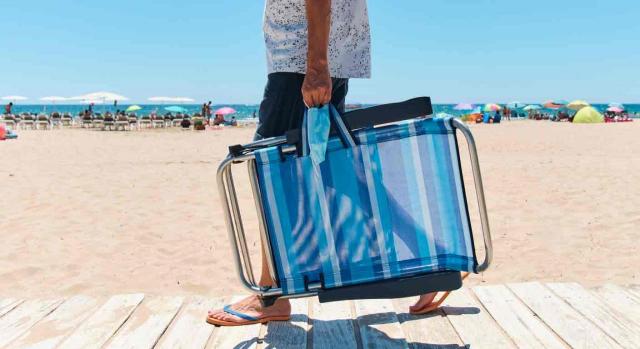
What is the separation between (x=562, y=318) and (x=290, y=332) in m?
Answer: 1.12

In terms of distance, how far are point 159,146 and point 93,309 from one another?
1395 centimetres

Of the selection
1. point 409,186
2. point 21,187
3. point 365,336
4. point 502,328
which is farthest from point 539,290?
point 21,187

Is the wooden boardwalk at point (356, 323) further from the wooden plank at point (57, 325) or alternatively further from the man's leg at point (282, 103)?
the man's leg at point (282, 103)

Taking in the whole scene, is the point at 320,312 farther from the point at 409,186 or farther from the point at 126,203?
the point at 126,203

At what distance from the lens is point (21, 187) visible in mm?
7465

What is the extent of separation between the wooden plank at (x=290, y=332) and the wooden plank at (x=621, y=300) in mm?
1344

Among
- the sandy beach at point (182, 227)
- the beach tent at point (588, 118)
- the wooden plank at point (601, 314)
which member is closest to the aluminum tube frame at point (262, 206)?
the wooden plank at point (601, 314)

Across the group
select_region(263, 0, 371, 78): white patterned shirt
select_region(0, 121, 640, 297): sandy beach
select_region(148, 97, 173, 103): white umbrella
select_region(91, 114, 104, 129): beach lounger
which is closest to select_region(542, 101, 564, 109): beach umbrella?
select_region(148, 97, 173, 103): white umbrella

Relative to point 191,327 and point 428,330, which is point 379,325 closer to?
point 428,330

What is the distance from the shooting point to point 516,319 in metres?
2.23

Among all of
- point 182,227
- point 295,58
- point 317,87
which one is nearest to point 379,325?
point 317,87

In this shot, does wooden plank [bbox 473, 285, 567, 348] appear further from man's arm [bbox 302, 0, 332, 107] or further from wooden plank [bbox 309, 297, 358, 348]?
man's arm [bbox 302, 0, 332, 107]

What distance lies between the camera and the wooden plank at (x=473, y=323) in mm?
2016

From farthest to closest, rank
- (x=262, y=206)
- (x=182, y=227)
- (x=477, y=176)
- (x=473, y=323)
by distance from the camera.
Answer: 1. (x=182, y=227)
2. (x=473, y=323)
3. (x=262, y=206)
4. (x=477, y=176)
